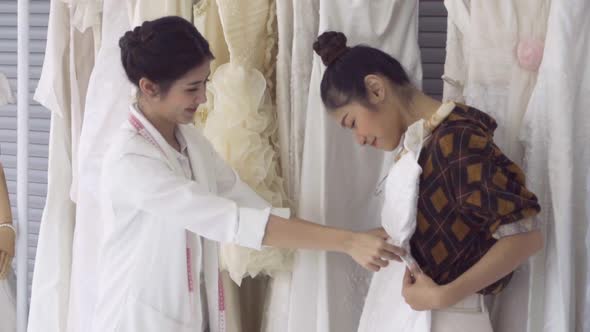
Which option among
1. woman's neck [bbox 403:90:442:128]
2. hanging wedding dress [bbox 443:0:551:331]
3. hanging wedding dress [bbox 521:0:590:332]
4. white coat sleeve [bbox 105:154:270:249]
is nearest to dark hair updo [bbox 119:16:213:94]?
white coat sleeve [bbox 105:154:270:249]

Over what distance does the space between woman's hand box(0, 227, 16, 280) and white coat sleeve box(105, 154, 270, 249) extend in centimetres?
63

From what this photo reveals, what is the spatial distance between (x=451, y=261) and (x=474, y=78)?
14.6 inches

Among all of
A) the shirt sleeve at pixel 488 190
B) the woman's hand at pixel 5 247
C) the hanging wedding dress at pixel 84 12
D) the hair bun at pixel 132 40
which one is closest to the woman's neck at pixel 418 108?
the shirt sleeve at pixel 488 190

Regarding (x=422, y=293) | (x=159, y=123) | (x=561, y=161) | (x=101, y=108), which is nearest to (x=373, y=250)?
(x=422, y=293)

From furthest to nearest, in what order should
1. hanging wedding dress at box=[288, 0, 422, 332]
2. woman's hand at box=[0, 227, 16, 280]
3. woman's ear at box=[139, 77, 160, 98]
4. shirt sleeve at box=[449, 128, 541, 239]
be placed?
woman's hand at box=[0, 227, 16, 280], hanging wedding dress at box=[288, 0, 422, 332], woman's ear at box=[139, 77, 160, 98], shirt sleeve at box=[449, 128, 541, 239]

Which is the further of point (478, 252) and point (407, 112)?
point (407, 112)

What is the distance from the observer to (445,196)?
1219 mm

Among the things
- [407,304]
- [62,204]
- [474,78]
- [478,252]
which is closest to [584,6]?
[474,78]

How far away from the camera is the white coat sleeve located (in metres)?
1.37

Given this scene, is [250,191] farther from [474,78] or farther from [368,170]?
[474,78]

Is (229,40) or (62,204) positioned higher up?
(229,40)

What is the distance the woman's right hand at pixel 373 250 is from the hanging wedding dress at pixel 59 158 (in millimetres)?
782

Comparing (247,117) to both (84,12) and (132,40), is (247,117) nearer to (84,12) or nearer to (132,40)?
(132,40)

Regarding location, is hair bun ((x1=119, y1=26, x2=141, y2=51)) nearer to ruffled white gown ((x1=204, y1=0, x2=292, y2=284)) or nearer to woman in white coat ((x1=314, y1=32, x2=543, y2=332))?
ruffled white gown ((x1=204, y1=0, x2=292, y2=284))
